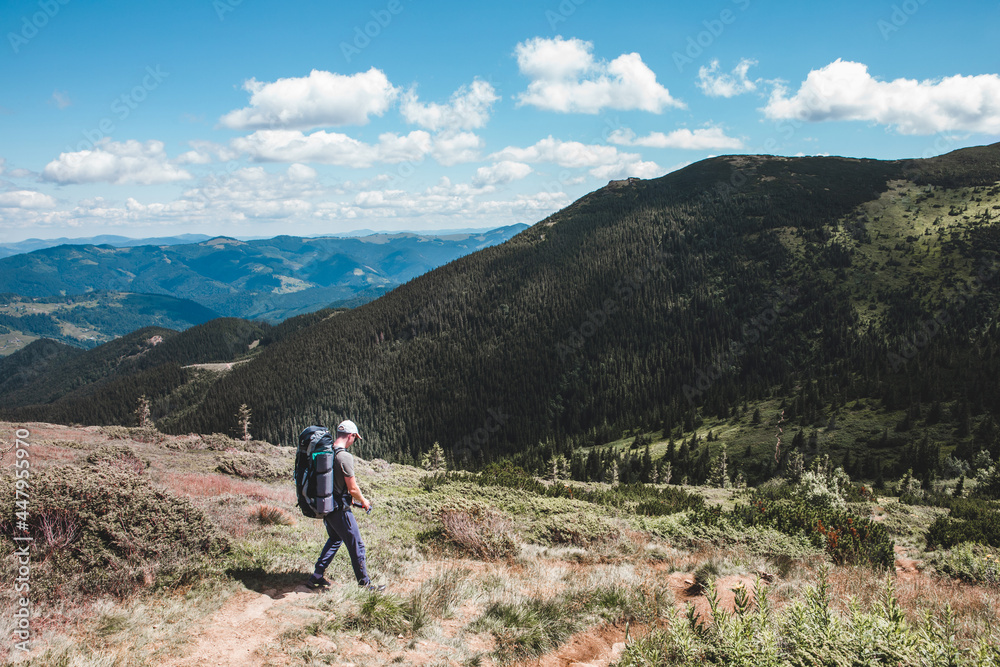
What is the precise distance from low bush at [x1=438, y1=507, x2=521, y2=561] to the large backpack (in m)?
4.99

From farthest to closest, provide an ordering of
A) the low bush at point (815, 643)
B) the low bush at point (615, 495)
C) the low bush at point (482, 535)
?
the low bush at point (615, 495)
the low bush at point (482, 535)
the low bush at point (815, 643)

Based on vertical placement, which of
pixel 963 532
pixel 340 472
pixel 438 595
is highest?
pixel 340 472

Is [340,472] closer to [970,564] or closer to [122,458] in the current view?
[122,458]

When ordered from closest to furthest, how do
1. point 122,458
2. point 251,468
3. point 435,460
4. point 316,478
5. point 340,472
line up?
point 316,478, point 340,472, point 122,458, point 251,468, point 435,460

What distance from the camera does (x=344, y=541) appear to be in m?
8.66

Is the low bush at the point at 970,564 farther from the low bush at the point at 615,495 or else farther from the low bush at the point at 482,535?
the low bush at the point at 482,535

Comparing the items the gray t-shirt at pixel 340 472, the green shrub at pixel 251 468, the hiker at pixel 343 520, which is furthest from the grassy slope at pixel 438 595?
the green shrub at pixel 251 468

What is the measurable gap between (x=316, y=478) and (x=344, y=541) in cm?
143

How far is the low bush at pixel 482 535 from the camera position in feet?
39.7

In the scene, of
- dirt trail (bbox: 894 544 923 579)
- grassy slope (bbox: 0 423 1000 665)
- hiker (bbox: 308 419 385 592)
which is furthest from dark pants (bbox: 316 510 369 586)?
dirt trail (bbox: 894 544 923 579)

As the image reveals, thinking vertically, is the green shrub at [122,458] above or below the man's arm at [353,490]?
below

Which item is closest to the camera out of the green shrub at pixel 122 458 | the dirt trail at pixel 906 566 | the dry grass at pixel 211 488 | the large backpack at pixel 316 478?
the large backpack at pixel 316 478

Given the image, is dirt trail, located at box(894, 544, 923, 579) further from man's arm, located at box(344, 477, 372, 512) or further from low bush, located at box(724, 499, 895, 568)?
man's arm, located at box(344, 477, 372, 512)

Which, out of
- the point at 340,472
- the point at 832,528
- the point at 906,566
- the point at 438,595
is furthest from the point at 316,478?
the point at 906,566
